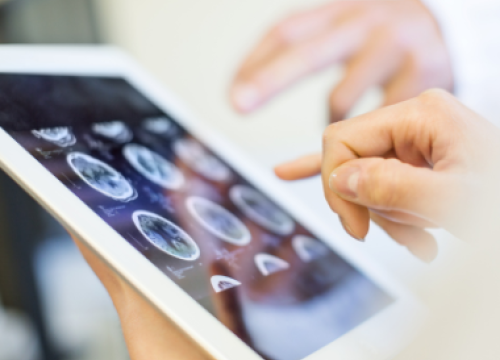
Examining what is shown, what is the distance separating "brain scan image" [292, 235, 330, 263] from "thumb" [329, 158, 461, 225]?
0.57 feet

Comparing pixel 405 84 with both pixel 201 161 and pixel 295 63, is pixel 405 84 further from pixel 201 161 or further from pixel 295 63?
pixel 201 161

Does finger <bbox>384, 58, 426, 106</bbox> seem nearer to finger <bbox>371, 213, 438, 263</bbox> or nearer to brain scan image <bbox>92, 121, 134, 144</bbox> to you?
finger <bbox>371, 213, 438, 263</bbox>

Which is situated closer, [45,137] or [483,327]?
[483,327]

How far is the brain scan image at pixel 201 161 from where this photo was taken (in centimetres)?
50

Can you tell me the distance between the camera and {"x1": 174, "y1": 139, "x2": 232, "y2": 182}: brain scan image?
499mm

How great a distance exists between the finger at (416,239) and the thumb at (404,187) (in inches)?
5.4

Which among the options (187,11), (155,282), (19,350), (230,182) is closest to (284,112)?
(187,11)

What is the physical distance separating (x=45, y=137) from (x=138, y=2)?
3.37ft

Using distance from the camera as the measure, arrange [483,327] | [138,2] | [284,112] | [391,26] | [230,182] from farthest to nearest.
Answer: [284,112]
[138,2]
[391,26]
[230,182]
[483,327]

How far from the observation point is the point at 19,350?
597 mm

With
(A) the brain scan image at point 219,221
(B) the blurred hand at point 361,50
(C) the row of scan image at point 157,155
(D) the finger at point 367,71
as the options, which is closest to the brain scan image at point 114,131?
(C) the row of scan image at point 157,155

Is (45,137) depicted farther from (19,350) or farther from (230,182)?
(19,350)

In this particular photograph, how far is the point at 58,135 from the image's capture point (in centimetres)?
38

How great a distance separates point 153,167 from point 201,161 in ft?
0.29
